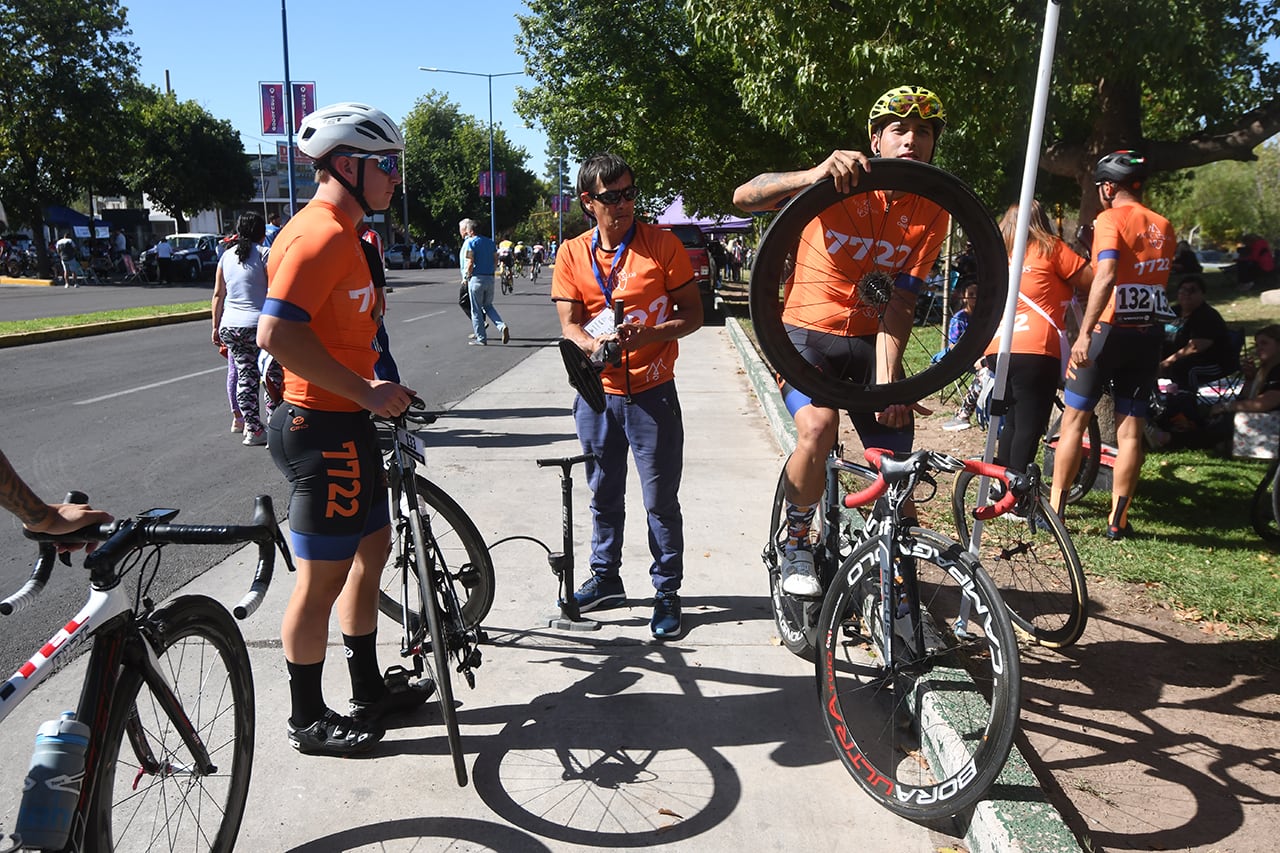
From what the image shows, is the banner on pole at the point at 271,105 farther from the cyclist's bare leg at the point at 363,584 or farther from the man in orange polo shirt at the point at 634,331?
the cyclist's bare leg at the point at 363,584

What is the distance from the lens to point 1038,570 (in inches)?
171

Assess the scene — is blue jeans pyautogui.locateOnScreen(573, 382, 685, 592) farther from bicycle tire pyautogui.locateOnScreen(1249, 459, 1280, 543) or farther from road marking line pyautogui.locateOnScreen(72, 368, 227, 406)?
road marking line pyautogui.locateOnScreen(72, 368, 227, 406)

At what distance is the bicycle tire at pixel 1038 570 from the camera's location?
12.4 feet

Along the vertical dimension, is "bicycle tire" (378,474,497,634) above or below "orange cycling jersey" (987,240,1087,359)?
below

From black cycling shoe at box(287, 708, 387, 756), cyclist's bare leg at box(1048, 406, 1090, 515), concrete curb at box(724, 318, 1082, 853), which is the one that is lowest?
black cycling shoe at box(287, 708, 387, 756)

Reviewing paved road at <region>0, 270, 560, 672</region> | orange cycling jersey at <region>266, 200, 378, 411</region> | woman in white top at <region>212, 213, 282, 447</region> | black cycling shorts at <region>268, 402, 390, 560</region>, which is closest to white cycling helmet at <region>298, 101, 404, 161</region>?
orange cycling jersey at <region>266, 200, 378, 411</region>

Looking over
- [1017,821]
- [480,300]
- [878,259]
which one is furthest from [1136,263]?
[480,300]

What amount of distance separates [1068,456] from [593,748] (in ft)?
10.3

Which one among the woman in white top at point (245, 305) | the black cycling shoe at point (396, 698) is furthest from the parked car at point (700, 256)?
the black cycling shoe at point (396, 698)

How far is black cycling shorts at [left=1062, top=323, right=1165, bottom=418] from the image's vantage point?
4980 mm

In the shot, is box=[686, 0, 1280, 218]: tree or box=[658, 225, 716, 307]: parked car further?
box=[658, 225, 716, 307]: parked car

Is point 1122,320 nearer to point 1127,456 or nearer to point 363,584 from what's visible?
point 1127,456

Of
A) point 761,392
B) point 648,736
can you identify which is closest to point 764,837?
point 648,736

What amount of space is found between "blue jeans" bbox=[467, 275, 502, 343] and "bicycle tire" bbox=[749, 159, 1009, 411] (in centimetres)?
1179
